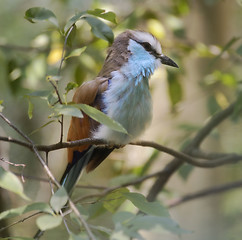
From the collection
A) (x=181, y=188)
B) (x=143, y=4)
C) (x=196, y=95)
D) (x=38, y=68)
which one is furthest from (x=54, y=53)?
(x=181, y=188)

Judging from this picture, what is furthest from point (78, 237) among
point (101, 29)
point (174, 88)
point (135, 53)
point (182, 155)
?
point (174, 88)

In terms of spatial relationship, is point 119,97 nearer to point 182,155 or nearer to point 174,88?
point 182,155

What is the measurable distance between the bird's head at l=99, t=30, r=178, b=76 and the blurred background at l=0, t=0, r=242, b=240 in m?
0.29

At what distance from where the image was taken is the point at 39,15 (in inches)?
68.1

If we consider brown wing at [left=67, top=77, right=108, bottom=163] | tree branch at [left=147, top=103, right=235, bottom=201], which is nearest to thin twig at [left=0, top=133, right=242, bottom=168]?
tree branch at [left=147, top=103, right=235, bottom=201]

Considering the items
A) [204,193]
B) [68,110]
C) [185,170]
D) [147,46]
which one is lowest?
[204,193]

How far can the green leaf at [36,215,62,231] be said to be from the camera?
1221 millimetres

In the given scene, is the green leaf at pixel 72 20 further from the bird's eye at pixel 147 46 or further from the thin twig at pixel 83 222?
the bird's eye at pixel 147 46

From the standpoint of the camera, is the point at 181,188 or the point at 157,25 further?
the point at 181,188

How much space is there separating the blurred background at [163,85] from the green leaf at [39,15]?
847 millimetres

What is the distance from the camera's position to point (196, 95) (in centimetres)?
405

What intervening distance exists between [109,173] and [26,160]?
76cm

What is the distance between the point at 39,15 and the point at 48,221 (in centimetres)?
77

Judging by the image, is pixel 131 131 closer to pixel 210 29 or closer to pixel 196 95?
pixel 196 95
